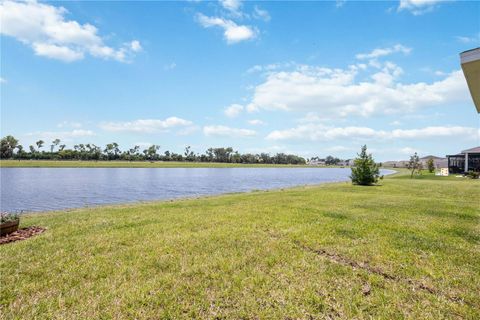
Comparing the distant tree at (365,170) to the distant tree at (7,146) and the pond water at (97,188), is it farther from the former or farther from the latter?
the distant tree at (7,146)

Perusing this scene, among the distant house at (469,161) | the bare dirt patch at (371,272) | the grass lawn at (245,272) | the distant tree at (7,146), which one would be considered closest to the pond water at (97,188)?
the grass lawn at (245,272)

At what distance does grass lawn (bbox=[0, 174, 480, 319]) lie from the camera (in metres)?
4.09

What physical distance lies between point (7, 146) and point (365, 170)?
134 meters

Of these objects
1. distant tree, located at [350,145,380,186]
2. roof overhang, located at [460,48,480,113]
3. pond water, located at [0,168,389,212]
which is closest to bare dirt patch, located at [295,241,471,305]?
roof overhang, located at [460,48,480,113]

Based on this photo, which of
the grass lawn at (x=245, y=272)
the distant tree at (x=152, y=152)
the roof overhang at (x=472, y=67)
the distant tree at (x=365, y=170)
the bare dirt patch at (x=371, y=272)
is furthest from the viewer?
the distant tree at (x=152, y=152)

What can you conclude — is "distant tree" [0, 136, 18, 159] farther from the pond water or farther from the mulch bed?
the mulch bed

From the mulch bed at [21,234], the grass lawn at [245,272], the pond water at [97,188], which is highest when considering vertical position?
the grass lawn at [245,272]

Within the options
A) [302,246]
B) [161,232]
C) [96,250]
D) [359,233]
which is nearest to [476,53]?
[359,233]

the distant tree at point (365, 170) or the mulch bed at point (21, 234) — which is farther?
the distant tree at point (365, 170)

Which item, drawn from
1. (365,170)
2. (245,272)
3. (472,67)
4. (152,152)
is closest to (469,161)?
(365,170)

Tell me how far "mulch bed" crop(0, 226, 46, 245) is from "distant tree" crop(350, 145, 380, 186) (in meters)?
30.0

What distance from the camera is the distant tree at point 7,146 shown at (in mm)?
105769

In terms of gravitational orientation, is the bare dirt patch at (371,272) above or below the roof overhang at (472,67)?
below

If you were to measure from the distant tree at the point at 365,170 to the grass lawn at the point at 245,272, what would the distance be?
2210cm
